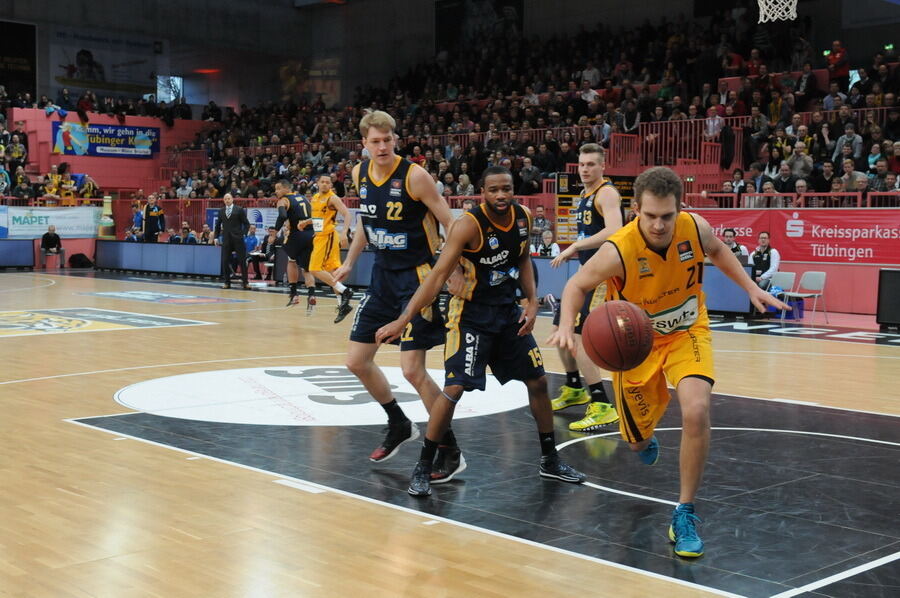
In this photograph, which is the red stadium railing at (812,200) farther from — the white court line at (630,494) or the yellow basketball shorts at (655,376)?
the yellow basketball shorts at (655,376)

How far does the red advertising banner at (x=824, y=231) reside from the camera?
16469mm

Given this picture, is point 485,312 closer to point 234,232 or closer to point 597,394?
point 597,394

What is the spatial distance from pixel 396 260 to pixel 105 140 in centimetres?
3268

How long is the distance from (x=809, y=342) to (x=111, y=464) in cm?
980

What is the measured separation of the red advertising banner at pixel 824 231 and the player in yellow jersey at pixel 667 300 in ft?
41.6

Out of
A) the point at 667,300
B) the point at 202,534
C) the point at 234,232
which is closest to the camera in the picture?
the point at 202,534

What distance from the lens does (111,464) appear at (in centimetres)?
606

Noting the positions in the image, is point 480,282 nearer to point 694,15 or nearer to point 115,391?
point 115,391

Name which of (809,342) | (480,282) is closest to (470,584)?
(480,282)

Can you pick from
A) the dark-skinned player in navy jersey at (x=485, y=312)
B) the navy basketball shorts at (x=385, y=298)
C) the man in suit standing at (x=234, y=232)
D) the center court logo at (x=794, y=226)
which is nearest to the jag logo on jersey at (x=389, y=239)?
the navy basketball shorts at (x=385, y=298)

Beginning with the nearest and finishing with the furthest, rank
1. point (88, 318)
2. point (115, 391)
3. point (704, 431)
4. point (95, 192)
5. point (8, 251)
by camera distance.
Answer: point (704, 431) < point (115, 391) < point (88, 318) < point (8, 251) < point (95, 192)

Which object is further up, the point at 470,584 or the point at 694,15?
the point at 694,15

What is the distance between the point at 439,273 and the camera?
17.4 ft

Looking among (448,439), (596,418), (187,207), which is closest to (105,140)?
(187,207)
